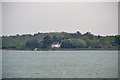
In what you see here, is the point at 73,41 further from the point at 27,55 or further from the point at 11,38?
the point at 27,55

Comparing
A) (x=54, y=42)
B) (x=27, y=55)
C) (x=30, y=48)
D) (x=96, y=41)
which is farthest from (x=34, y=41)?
(x=27, y=55)

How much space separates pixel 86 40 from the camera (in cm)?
1969

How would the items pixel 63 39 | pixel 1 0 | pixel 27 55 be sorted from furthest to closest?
1. pixel 27 55
2. pixel 63 39
3. pixel 1 0

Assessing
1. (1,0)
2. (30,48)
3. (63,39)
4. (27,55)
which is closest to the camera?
(1,0)

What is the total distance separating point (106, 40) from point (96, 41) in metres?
0.70

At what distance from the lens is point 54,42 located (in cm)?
2023

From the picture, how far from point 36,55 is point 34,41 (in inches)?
461

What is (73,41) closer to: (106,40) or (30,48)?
(106,40)

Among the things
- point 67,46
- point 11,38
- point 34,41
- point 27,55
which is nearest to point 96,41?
point 67,46

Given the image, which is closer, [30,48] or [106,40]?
[106,40]

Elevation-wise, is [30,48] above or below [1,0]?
below

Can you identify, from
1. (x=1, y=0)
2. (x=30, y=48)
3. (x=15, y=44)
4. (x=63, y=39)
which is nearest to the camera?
(x=1, y=0)

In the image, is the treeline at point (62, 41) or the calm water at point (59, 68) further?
the treeline at point (62, 41)

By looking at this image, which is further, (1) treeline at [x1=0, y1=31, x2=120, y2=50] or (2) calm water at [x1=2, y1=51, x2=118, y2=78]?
(1) treeline at [x1=0, y1=31, x2=120, y2=50]
